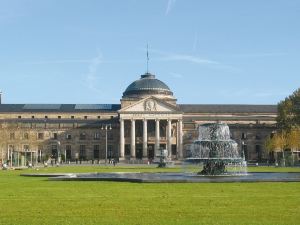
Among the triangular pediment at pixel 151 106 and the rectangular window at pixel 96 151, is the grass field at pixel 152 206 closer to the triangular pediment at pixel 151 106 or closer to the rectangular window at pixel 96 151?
the triangular pediment at pixel 151 106

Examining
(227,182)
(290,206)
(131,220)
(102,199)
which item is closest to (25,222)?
(131,220)

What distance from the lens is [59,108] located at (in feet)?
517

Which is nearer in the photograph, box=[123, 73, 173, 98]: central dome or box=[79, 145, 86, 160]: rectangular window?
box=[79, 145, 86, 160]: rectangular window

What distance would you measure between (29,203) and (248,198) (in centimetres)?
890

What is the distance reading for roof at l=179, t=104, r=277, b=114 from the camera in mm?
154500

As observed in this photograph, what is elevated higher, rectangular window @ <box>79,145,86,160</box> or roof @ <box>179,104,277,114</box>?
roof @ <box>179,104,277,114</box>

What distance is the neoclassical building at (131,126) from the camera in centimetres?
13862

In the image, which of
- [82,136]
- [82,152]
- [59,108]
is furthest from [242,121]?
[59,108]

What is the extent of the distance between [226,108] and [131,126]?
3052cm

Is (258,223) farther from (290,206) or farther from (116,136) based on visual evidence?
(116,136)

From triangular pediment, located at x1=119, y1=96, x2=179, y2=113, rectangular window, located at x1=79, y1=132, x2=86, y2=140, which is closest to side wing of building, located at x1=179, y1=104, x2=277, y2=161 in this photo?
triangular pediment, located at x1=119, y1=96, x2=179, y2=113

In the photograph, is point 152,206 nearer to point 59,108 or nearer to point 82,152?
point 82,152

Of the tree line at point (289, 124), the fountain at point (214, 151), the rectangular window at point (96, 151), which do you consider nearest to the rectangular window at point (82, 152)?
the rectangular window at point (96, 151)

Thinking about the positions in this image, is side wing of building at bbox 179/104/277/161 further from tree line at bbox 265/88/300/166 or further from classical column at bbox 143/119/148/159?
tree line at bbox 265/88/300/166
